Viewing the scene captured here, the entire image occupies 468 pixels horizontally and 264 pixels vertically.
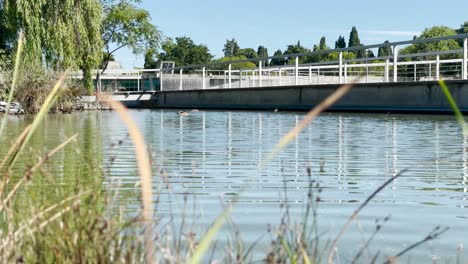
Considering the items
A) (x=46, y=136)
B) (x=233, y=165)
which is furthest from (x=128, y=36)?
(x=233, y=165)

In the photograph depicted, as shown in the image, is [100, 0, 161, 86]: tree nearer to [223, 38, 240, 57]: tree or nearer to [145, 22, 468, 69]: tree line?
[145, 22, 468, 69]: tree line

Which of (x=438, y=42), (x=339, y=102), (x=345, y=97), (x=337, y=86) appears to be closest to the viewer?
(x=337, y=86)

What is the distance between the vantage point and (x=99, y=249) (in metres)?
2.37

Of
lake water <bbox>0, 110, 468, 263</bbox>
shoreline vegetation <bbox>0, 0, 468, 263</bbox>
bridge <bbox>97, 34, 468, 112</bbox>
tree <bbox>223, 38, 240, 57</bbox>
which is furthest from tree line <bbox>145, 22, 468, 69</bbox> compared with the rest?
lake water <bbox>0, 110, 468, 263</bbox>

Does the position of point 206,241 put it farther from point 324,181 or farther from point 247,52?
point 247,52

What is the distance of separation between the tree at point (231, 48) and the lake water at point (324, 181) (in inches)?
5116

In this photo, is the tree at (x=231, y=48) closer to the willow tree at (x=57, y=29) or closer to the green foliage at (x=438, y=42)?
the green foliage at (x=438, y=42)

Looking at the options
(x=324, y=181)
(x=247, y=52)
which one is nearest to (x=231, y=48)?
(x=247, y=52)

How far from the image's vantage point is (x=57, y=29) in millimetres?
22375

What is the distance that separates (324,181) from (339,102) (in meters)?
19.7

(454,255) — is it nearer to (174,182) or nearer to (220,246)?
(220,246)

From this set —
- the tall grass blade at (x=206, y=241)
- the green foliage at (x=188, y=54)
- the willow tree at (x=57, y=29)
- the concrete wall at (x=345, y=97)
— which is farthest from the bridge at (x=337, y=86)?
the green foliage at (x=188, y=54)

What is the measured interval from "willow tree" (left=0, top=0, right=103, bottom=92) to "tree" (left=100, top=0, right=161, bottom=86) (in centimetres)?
2766

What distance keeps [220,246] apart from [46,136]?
9549 millimetres
